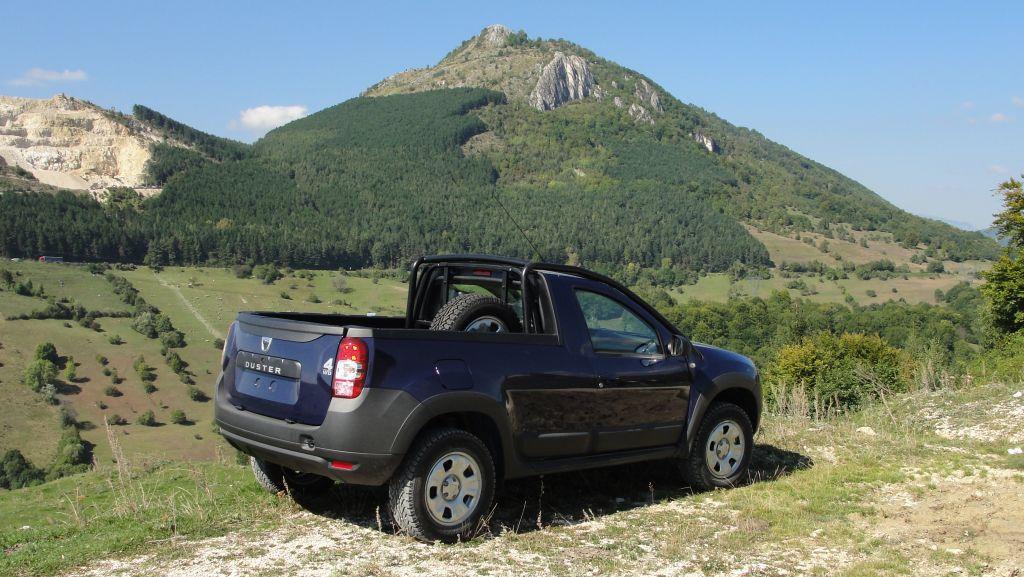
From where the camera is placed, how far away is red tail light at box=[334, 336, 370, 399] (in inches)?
172

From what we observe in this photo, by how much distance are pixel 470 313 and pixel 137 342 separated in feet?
298

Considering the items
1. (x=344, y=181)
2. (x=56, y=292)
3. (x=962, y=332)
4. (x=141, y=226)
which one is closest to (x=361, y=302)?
(x=56, y=292)

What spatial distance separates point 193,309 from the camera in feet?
331

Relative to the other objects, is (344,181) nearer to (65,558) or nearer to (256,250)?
(256,250)

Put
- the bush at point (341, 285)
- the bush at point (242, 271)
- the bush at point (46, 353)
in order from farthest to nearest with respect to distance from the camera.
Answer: the bush at point (242, 271) → the bush at point (341, 285) → the bush at point (46, 353)

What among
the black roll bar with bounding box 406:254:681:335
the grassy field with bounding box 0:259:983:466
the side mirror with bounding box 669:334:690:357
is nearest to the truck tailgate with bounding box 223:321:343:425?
the black roll bar with bounding box 406:254:681:335

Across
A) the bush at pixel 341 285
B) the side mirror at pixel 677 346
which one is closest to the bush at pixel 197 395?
the bush at pixel 341 285

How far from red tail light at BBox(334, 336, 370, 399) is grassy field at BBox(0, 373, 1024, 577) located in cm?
96

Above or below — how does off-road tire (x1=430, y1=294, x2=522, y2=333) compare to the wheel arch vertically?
above

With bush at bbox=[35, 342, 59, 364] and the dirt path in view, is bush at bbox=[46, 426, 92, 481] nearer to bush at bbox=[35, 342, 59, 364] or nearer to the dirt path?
bush at bbox=[35, 342, 59, 364]

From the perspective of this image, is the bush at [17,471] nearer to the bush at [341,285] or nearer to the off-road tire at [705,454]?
the bush at [341,285]

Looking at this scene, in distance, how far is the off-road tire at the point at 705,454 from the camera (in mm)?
6160

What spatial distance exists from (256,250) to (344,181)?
2024 inches

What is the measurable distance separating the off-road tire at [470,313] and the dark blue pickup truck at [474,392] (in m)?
0.01
